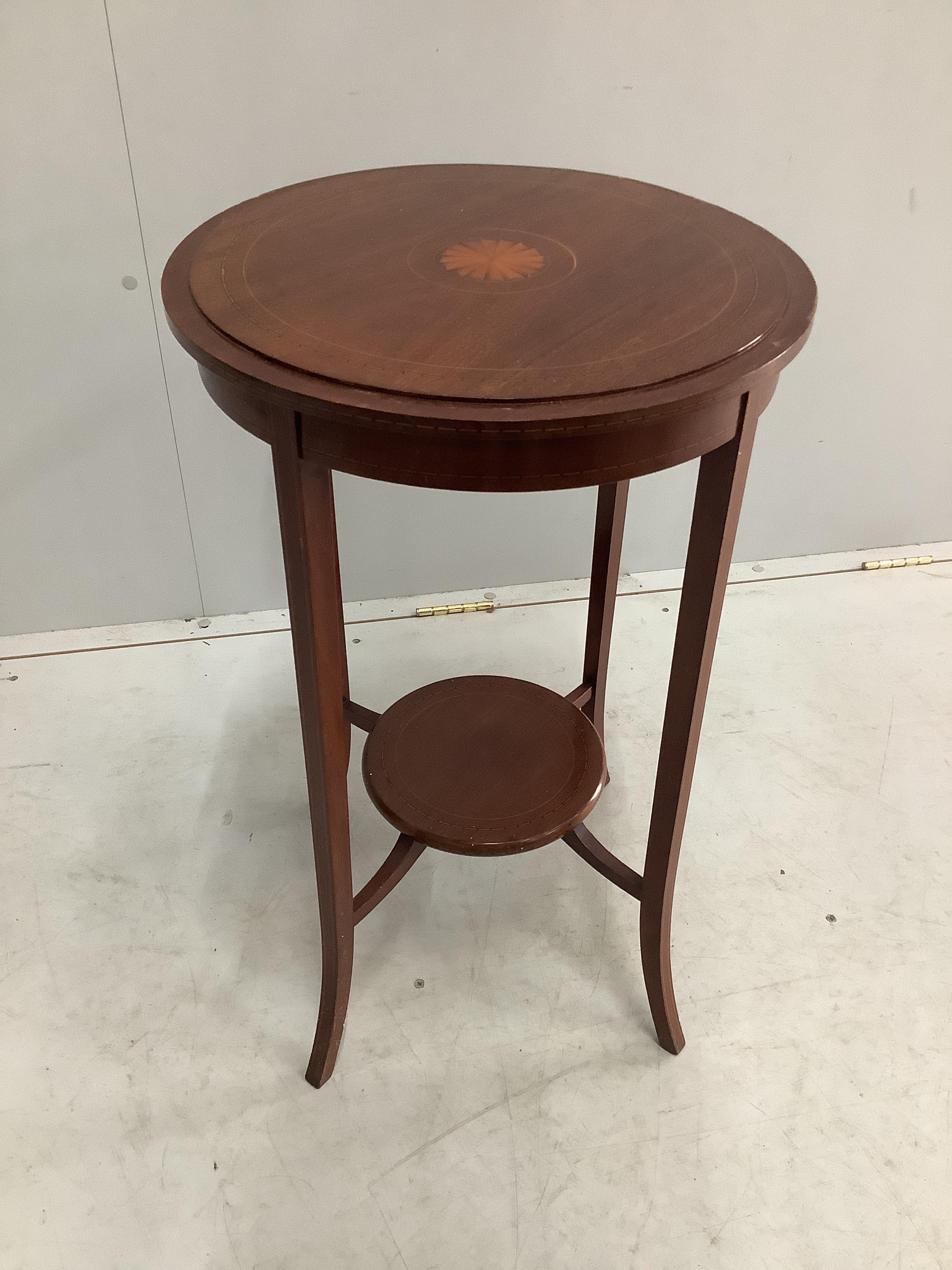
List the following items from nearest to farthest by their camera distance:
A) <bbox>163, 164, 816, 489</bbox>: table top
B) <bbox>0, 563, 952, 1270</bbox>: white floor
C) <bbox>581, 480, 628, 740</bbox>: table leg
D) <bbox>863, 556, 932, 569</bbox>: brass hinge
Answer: <bbox>163, 164, 816, 489</bbox>: table top, <bbox>0, 563, 952, 1270</bbox>: white floor, <bbox>581, 480, 628, 740</bbox>: table leg, <bbox>863, 556, 932, 569</bbox>: brass hinge

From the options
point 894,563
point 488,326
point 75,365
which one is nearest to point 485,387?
point 488,326

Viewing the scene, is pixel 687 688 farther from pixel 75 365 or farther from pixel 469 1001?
pixel 75 365

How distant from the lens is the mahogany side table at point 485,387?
1.04 m

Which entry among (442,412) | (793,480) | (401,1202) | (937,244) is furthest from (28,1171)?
(937,244)

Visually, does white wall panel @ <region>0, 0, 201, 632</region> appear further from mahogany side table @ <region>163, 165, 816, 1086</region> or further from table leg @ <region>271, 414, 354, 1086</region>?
table leg @ <region>271, 414, 354, 1086</region>

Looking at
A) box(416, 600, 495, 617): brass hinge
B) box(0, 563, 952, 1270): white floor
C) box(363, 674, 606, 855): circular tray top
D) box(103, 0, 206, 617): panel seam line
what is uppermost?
box(103, 0, 206, 617): panel seam line

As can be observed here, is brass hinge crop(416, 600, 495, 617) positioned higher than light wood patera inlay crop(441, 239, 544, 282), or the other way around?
light wood patera inlay crop(441, 239, 544, 282)

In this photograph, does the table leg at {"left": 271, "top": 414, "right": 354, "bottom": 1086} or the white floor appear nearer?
the table leg at {"left": 271, "top": 414, "right": 354, "bottom": 1086}

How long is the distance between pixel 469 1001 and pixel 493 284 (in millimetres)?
1182

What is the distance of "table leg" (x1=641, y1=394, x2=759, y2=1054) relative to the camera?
4.01 feet

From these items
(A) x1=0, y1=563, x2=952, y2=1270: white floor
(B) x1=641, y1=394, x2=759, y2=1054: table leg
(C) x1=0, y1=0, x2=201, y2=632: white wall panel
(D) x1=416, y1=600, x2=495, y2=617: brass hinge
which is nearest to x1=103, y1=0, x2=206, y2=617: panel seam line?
(C) x1=0, y1=0, x2=201, y2=632: white wall panel

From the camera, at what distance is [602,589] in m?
1.90

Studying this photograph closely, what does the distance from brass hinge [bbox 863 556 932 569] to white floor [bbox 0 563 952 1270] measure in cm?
47

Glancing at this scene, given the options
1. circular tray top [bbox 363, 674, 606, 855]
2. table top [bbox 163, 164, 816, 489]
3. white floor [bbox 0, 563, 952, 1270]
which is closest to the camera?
table top [bbox 163, 164, 816, 489]
